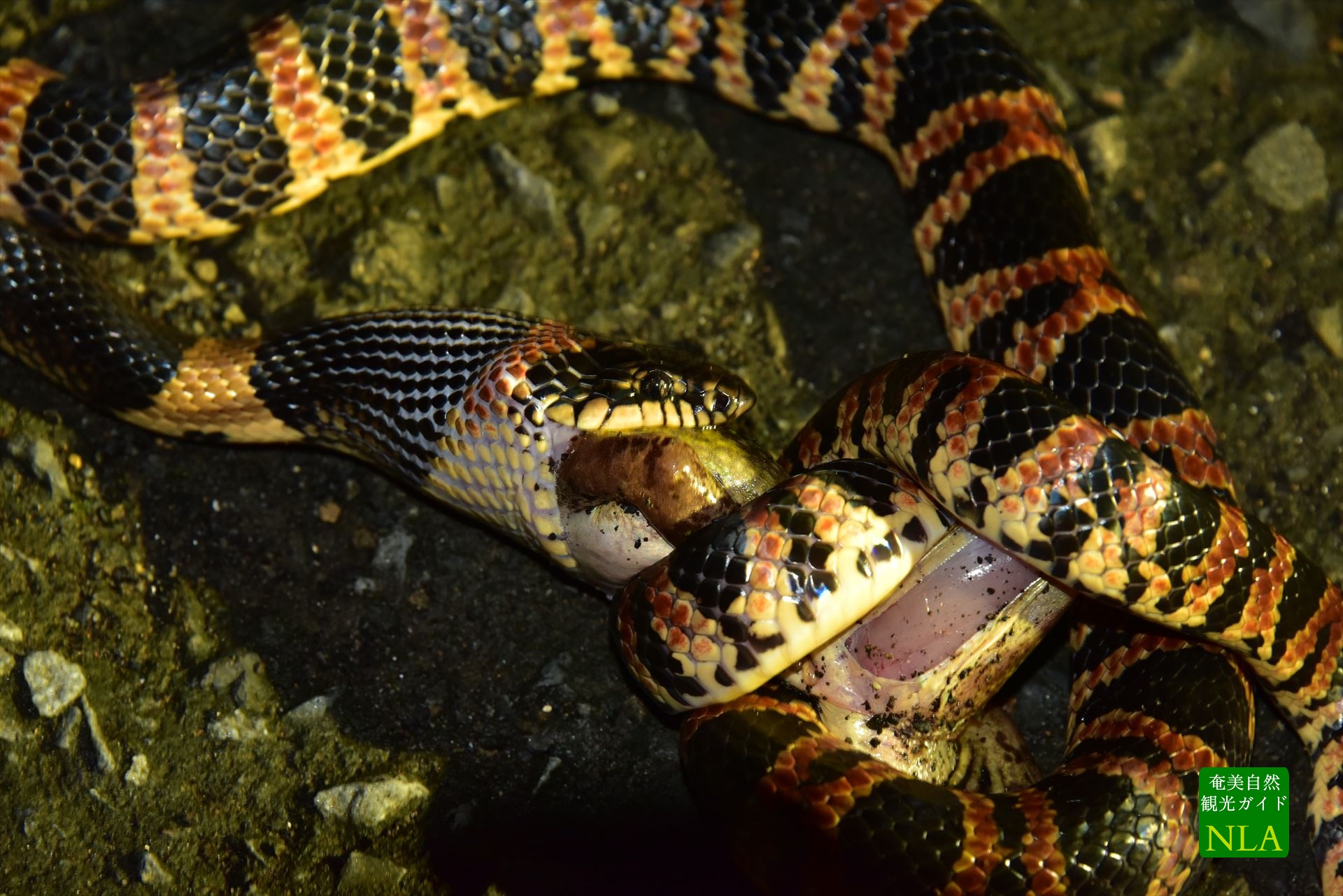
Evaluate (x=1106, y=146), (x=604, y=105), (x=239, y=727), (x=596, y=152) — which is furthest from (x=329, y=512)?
(x=1106, y=146)

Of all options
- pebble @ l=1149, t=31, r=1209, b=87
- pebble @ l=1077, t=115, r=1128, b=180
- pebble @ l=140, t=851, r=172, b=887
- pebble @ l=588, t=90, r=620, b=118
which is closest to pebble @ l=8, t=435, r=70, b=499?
pebble @ l=140, t=851, r=172, b=887

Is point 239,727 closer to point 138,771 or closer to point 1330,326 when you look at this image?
point 138,771

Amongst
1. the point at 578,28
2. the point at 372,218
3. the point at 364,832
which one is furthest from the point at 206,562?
the point at 578,28

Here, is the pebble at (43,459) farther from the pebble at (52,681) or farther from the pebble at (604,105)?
the pebble at (604,105)

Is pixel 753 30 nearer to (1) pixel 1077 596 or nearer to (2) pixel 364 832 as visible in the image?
(1) pixel 1077 596

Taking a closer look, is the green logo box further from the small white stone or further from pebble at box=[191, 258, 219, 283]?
pebble at box=[191, 258, 219, 283]

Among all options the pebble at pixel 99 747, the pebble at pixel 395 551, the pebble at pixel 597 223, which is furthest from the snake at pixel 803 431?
the pebble at pixel 99 747
